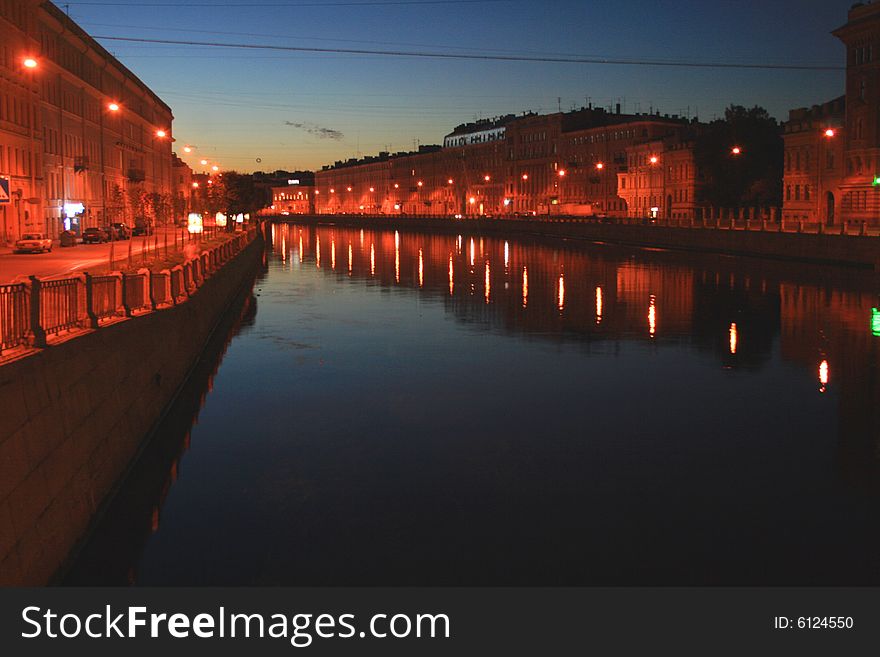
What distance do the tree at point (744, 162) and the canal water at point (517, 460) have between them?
212ft

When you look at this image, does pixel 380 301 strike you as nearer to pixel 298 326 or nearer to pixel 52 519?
pixel 298 326

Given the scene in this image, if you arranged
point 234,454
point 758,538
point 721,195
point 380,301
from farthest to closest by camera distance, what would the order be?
1. point 721,195
2. point 380,301
3. point 234,454
4. point 758,538

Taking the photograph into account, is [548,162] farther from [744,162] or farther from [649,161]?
[744,162]

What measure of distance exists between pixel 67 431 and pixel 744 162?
90.8 m

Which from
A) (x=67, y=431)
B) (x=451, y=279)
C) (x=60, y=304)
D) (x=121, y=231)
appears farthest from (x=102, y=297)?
(x=121, y=231)

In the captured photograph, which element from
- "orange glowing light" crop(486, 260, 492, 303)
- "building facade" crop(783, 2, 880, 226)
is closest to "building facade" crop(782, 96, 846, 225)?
"building facade" crop(783, 2, 880, 226)

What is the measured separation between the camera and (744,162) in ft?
316

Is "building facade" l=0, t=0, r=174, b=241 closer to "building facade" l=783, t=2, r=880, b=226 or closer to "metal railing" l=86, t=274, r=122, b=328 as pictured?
"metal railing" l=86, t=274, r=122, b=328

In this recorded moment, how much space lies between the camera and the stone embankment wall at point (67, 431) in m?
10.4

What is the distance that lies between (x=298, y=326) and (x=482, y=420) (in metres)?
16.7

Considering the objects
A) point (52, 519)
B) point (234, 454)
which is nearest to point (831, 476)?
point (234, 454)

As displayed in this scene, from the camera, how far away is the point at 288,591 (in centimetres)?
1106

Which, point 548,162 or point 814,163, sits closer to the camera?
point 814,163

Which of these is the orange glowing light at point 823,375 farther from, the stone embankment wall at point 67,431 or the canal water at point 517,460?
the stone embankment wall at point 67,431
